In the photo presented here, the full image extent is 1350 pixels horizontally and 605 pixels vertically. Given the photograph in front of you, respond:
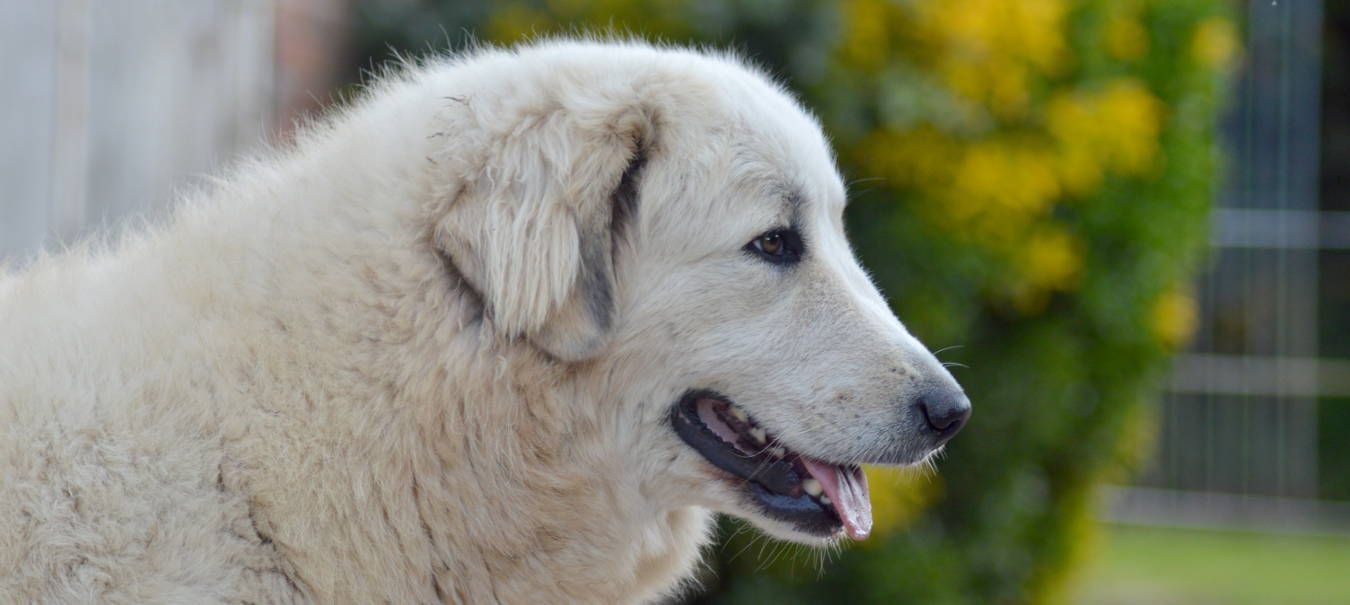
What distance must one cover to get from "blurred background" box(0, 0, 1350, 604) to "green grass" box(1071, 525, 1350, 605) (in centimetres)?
17

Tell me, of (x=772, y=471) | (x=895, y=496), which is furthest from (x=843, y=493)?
(x=895, y=496)

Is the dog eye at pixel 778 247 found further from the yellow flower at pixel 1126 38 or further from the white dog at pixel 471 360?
the yellow flower at pixel 1126 38

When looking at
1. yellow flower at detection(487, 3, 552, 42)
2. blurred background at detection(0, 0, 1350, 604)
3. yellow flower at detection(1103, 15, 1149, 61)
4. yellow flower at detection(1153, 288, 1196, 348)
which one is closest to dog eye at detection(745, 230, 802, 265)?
blurred background at detection(0, 0, 1350, 604)

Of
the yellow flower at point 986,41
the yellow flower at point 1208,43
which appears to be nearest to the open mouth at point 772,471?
the yellow flower at point 986,41

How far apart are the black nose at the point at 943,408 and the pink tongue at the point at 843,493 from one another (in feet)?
0.80

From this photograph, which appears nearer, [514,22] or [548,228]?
[548,228]

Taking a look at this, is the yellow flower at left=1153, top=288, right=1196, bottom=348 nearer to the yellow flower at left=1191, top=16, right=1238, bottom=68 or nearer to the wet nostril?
the yellow flower at left=1191, top=16, right=1238, bottom=68

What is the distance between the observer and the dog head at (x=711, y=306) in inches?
115

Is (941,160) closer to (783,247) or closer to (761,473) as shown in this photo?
(783,247)

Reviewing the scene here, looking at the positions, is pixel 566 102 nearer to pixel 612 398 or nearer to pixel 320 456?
pixel 612 398

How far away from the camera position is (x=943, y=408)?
3.04 meters

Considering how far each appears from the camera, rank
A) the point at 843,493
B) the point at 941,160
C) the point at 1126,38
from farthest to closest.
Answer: the point at 1126,38 < the point at 941,160 < the point at 843,493

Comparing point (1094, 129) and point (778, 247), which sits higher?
point (778, 247)

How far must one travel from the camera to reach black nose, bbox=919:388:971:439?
9.97ft
